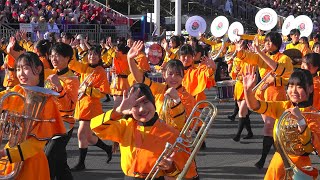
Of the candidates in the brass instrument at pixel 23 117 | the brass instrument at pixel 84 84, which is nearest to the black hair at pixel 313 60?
the brass instrument at pixel 84 84

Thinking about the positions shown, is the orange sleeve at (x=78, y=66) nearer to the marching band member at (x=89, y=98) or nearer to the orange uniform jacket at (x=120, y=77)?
the marching band member at (x=89, y=98)

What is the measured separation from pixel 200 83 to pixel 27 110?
3.62 meters

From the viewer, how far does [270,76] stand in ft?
23.7

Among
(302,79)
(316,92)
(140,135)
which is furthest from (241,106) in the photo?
(140,135)

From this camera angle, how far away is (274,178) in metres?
4.50

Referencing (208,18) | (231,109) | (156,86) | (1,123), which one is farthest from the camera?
(208,18)

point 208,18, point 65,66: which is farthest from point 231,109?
point 208,18

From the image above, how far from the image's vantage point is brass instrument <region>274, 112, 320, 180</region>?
421 cm

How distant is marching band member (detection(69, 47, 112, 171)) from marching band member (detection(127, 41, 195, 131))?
162 cm

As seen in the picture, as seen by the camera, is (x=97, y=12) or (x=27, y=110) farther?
(x=97, y=12)

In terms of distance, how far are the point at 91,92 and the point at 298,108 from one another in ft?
11.8

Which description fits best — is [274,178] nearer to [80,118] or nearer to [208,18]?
[80,118]

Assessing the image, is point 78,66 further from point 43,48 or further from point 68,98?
point 68,98

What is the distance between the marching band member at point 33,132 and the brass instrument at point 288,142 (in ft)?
4.98
